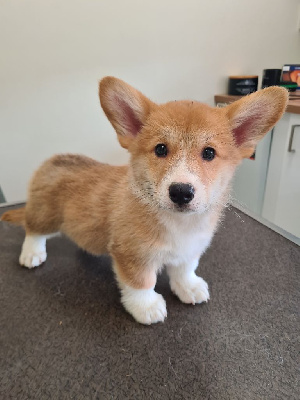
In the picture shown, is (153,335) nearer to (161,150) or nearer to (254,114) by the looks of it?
(161,150)

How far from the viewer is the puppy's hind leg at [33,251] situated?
916 millimetres

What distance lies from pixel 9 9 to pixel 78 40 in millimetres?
325

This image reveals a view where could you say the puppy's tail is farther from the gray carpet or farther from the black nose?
the black nose

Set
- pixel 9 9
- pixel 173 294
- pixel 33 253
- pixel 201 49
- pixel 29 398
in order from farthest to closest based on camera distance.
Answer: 1. pixel 201 49
2. pixel 9 9
3. pixel 33 253
4. pixel 173 294
5. pixel 29 398

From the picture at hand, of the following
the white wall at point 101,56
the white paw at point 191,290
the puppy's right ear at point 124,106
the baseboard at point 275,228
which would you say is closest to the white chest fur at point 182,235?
the white paw at point 191,290

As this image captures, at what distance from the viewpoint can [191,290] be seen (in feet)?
2.52

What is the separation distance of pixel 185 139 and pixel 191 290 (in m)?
0.42

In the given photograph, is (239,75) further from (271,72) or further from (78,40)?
(78,40)

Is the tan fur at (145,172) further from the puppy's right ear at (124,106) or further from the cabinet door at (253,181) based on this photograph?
the cabinet door at (253,181)

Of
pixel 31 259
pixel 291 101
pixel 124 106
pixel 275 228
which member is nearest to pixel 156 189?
pixel 124 106

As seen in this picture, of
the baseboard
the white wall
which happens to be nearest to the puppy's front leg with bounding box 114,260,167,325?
the baseboard

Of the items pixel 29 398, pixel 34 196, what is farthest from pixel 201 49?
pixel 29 398

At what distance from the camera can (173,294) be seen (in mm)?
808

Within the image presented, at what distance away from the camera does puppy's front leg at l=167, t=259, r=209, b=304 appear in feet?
2.50
